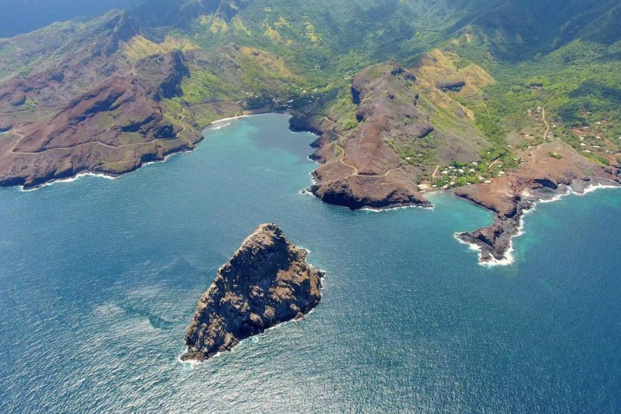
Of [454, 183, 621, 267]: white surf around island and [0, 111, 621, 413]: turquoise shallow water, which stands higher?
[454, 183, 621, 267]: white surf around island

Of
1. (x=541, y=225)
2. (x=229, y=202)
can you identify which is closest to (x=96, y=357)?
(x=229, y=202)

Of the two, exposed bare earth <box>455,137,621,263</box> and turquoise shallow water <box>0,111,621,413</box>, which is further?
exposed bare earth <box>455,137,621,263</box>

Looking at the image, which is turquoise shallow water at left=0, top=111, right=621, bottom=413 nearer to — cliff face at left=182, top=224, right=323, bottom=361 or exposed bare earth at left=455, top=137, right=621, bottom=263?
cliff face at left=182, top=224, right=323, bottom=361

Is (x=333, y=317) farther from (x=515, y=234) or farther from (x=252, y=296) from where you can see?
(x=515, y=234)

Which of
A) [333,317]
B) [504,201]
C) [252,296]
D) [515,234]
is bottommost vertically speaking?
[333,317]

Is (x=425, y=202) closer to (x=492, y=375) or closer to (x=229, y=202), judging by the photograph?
(x=229, y=202)

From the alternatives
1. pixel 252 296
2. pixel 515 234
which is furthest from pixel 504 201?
pixel 252 296

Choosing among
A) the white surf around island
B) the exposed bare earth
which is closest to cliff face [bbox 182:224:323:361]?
the white surf around island
